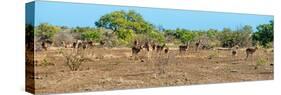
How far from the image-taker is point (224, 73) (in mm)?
6949

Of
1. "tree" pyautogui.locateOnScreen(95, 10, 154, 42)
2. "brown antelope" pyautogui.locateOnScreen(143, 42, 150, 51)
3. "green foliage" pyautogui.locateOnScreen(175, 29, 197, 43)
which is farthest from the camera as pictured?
"green foliage" pyautogui.locateOnScreen(175, 29, 197, 43)

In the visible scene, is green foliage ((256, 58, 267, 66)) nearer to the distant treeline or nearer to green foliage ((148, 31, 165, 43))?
the distant treeline

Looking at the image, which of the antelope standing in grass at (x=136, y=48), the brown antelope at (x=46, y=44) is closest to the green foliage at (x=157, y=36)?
the antelope standing in grass at (x=136, y=48)

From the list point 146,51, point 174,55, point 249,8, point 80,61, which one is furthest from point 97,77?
point 249,8

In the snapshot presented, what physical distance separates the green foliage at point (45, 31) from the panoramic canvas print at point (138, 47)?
0.5 inches

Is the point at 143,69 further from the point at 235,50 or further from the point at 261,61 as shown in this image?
Result: the point at 261,61

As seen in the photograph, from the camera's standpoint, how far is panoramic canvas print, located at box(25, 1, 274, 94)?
538cm

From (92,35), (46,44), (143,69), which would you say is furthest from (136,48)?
(46,44)

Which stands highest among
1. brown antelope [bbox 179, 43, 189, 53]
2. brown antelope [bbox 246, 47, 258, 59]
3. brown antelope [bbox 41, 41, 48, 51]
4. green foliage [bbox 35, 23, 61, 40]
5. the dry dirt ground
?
green foliage [bbox 35, 23, 61, 40]

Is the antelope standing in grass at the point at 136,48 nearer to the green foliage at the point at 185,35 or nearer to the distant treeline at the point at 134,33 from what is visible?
the distant treeline at the point at 134,33

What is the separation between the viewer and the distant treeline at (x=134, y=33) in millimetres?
5465

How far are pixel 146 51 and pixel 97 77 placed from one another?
874 millimetres

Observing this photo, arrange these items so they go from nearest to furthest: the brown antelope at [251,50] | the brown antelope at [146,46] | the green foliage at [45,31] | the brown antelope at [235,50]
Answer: the green foliage at [45,31] → the brown antelope at [146,46] → the brown antelope at [235,50] → the brown antelope at [251,50]

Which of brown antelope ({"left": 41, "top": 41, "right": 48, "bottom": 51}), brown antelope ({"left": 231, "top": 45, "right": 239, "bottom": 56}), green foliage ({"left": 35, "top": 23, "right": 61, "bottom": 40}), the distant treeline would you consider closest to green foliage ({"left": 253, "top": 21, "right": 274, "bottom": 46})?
the distant treeline
